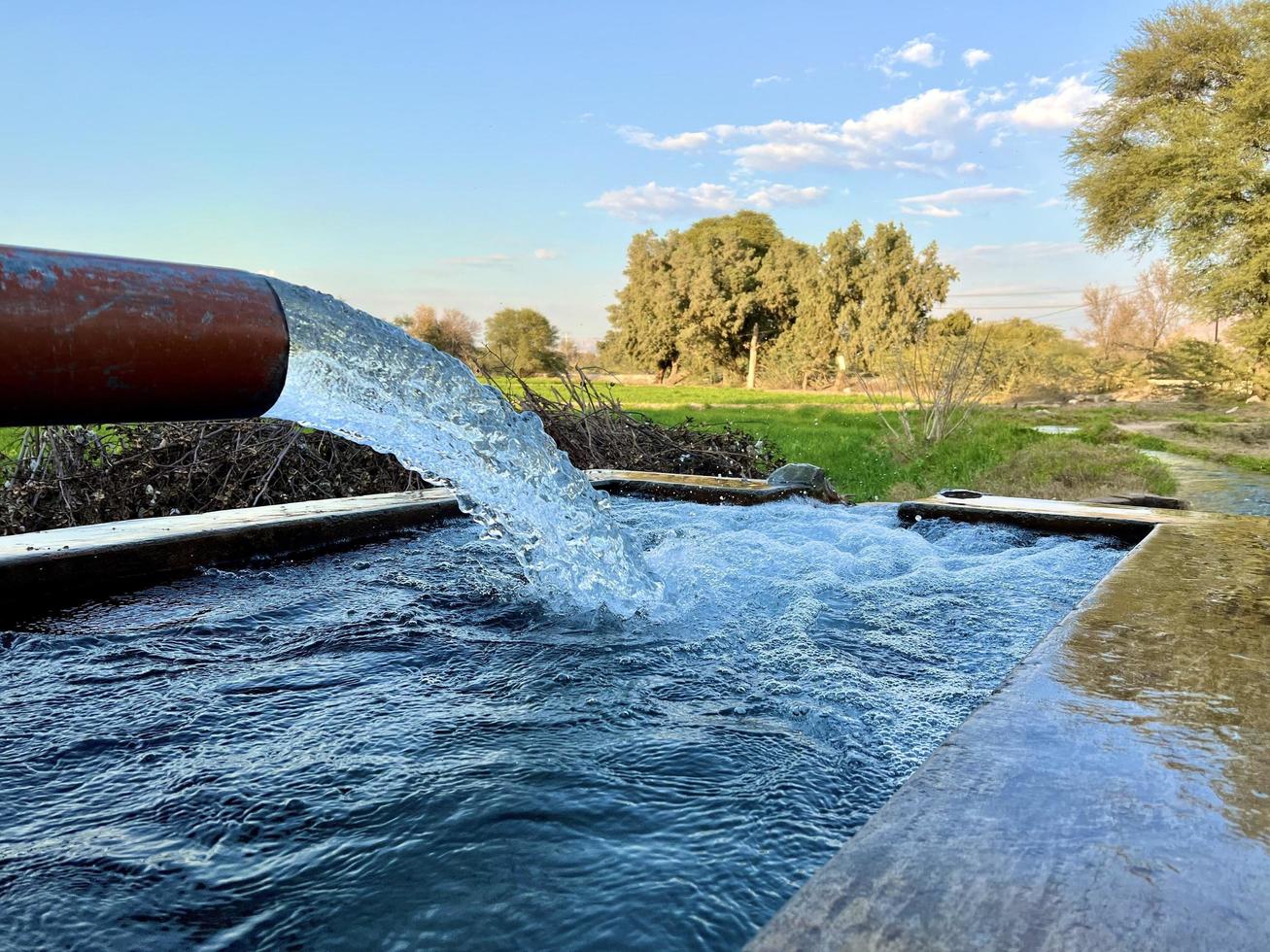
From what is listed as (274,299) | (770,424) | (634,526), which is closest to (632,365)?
(770,424)

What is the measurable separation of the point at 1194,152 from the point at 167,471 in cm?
1972

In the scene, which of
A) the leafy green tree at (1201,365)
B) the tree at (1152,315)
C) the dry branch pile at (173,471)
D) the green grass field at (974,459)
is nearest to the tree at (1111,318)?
the tree at (1152,315)

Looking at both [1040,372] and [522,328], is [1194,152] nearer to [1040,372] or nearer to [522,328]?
[1040,372]

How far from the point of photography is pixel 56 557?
8.34 ft

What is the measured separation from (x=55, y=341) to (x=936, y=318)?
112 feet

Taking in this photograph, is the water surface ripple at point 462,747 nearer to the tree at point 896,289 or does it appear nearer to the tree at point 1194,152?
the tree at point 1194,152

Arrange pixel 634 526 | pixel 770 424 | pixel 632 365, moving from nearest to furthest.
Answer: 1. pixel 634 526
2. pixel 770 424
3. pixel 632 365

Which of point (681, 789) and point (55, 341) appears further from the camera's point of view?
point (681, 789)

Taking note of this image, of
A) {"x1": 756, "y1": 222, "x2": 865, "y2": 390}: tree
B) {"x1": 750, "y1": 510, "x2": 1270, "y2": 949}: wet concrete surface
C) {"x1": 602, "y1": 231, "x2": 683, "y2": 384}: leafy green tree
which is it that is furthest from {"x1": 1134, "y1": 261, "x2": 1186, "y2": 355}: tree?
{"x1": 750, "y1": 510, "x2": 1270, "y2": 949}: wet concrete surface

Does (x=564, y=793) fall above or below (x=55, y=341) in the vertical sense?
below

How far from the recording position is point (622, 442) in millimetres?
7059

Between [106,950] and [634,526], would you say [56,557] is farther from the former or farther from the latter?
[634,526]

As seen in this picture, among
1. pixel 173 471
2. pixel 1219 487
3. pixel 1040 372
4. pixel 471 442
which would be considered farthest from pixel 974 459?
pixel 1040 372

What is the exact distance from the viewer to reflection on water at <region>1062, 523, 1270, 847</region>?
1063 millimetres
